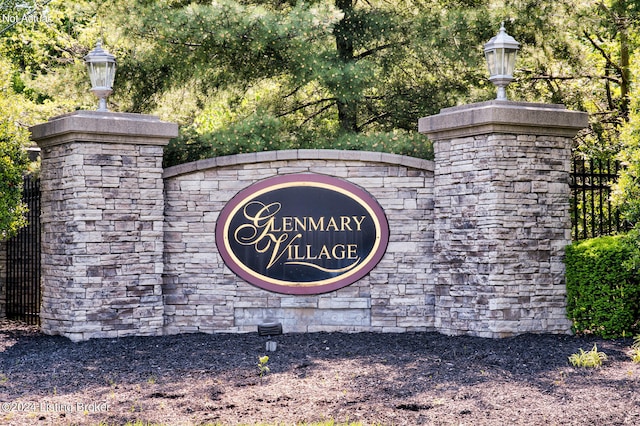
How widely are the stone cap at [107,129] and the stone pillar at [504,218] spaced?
294 centimetres

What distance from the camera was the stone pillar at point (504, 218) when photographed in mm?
7938

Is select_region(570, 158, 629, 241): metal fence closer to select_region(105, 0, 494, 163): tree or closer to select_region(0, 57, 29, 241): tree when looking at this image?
select_region(105, 0, 494, 163): tree

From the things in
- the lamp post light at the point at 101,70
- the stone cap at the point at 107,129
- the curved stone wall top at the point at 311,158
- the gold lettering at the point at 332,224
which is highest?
the lamp post light at the point at 101,70

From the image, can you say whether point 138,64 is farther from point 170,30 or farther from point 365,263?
point 365,263

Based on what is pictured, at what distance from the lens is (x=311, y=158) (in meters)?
8.57

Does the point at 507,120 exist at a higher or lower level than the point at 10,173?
higher

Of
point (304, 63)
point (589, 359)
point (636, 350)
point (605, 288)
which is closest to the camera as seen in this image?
point (589, 359)

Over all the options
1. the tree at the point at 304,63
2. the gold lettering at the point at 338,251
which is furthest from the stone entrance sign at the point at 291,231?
the tree at the point at 304,63

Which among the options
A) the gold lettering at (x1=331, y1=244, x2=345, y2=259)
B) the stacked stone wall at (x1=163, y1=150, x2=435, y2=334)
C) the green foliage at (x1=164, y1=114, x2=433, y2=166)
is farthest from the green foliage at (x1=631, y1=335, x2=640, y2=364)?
the green foliage at (x1=164, y1=114, x2=433, y2=166)

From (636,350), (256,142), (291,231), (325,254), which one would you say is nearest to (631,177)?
(636,350)

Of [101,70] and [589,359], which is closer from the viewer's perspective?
[589,359]

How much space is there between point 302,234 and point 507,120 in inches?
96.2

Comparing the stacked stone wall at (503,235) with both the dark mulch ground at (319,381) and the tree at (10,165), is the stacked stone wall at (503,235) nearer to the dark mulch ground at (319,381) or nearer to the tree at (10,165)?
the dark mulch ground at (319,381)

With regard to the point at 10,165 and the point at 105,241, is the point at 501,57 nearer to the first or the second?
the point at 105,241
